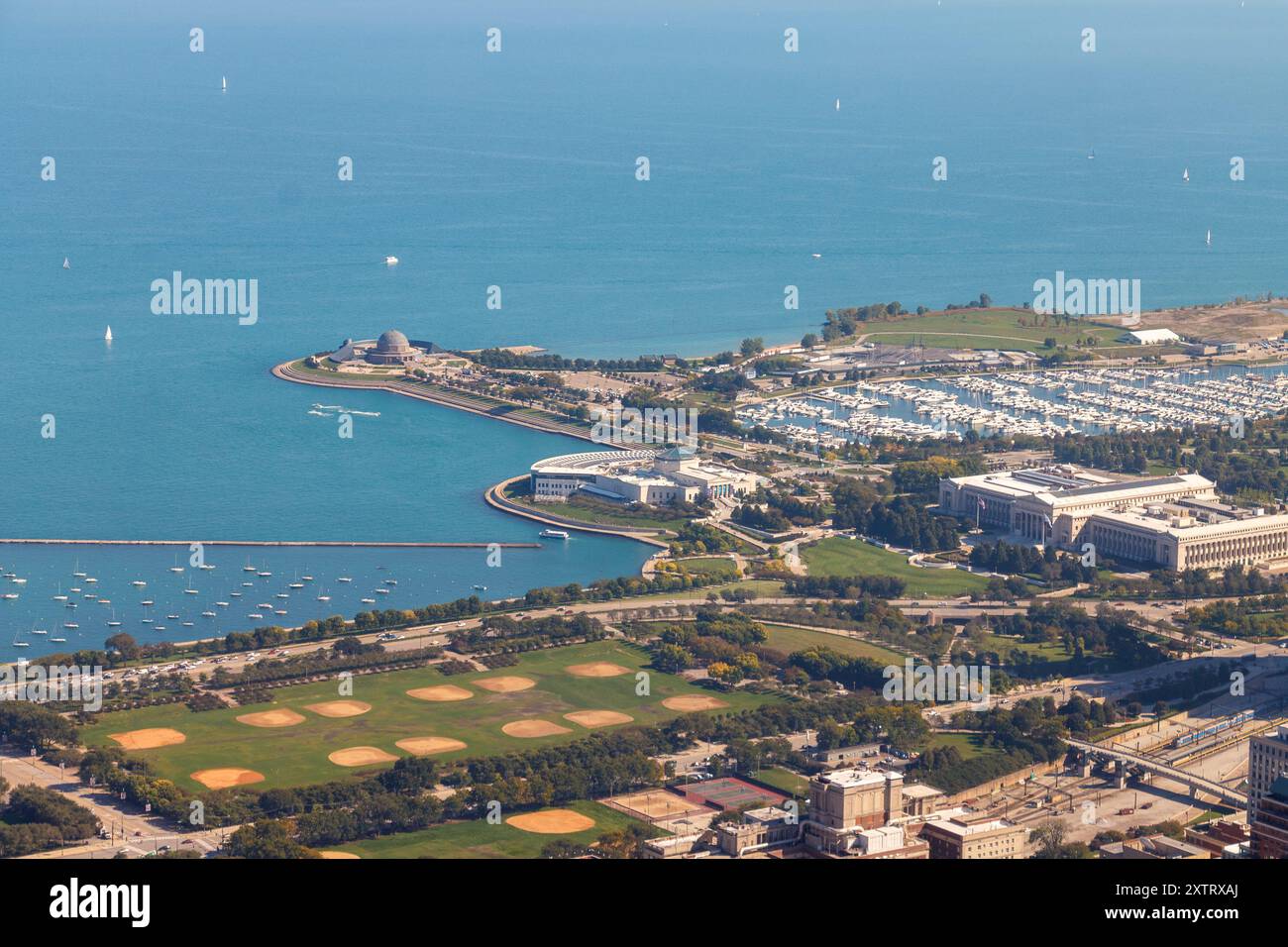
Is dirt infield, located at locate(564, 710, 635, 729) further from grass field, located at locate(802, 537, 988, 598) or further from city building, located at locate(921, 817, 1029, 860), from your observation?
grass field, located at locate(802, 537, 988, 598)

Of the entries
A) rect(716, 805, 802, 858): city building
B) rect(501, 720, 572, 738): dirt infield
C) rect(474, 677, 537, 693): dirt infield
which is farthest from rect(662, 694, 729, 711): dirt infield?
rect(716, 805, 802, 858): city building

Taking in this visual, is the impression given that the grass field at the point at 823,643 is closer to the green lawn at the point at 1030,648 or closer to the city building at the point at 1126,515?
the green lawn at the point at 1030,648

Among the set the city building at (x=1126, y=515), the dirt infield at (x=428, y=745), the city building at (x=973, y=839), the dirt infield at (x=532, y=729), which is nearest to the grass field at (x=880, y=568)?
the city building at (x=1126, y=515)

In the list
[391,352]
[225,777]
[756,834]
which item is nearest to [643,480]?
[391,352]

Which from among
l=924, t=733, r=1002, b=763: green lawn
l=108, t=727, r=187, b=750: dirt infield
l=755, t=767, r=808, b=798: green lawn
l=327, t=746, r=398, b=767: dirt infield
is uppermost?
l=108, t=727, r=187, b=750: dirt infield

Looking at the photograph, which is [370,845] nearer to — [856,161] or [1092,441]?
[1092,441]

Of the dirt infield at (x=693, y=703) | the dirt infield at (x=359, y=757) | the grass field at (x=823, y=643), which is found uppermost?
the grass field at (x=823, y=643)
